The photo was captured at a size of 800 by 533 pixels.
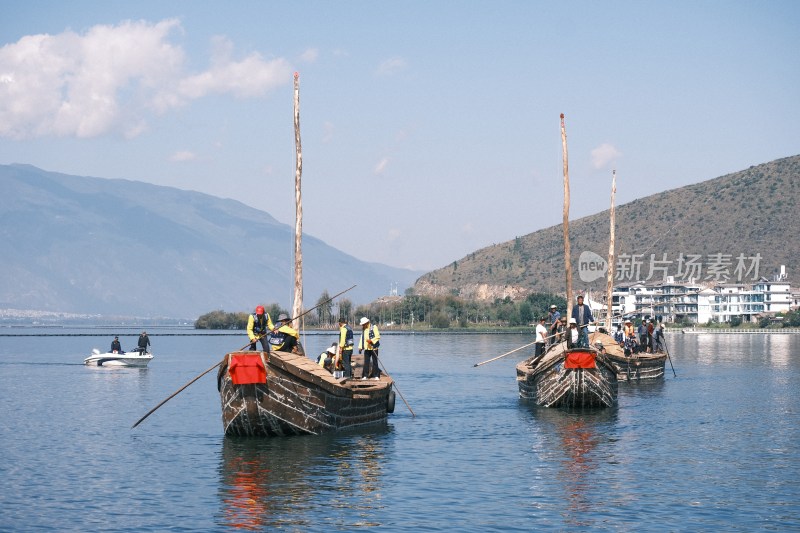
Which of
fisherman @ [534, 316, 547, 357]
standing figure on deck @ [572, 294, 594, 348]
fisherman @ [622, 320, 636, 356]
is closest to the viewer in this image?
standing figure on deck @ [572, 294, 594, 348]

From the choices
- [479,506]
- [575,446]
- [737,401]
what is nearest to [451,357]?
[737,401]

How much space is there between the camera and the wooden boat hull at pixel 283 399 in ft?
95.0

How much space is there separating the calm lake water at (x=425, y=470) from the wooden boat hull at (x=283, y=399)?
50 centimetres

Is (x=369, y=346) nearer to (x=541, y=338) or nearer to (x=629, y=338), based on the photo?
(x=541, y=338)

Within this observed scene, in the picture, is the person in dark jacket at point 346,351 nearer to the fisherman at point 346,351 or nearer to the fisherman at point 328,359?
the fisherman at point 346,351

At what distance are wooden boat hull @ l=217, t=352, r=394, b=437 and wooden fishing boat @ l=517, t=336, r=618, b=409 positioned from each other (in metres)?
9.72

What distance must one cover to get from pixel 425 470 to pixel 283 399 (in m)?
4.93

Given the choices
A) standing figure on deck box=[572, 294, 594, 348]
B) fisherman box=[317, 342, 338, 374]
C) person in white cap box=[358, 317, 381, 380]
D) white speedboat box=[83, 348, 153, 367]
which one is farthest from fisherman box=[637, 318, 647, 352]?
white speedboat box=[83, 348, 153, 367]

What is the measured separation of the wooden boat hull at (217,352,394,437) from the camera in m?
29.0

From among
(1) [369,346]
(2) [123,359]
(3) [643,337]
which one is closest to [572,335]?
(1) [369,346]

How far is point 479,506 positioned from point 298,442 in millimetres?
9117

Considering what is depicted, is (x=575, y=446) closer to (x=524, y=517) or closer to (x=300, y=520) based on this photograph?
(x=524, y=517)

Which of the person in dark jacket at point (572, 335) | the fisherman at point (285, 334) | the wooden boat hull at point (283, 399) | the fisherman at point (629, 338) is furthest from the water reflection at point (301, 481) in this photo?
the fisherman at point (629, 338)

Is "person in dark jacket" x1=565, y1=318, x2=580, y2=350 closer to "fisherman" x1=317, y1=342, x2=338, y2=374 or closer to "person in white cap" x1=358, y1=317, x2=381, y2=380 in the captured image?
"person in white cap" x1=358, y1=317, x2=381, y2=380
